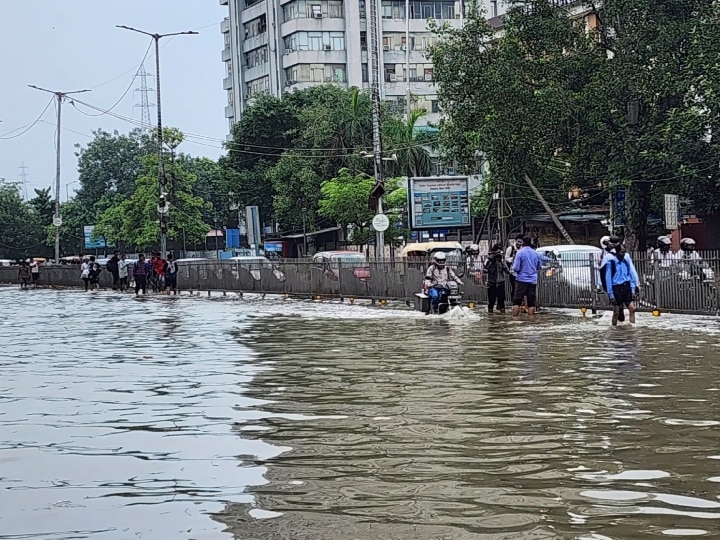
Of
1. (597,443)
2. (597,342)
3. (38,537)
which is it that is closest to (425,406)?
(597,443)

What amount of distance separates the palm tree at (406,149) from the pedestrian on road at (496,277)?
96.9 feet

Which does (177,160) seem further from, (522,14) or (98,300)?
(522,14)

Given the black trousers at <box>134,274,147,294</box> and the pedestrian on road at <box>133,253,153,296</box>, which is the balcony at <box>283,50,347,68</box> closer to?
the pedestrian on road at <box>133,253,153,296</box>

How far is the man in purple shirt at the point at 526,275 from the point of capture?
2284 cm

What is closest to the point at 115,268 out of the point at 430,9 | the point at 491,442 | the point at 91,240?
the point at 91,240

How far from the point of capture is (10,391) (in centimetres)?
1323

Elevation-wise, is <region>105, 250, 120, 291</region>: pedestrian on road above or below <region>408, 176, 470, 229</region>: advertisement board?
below

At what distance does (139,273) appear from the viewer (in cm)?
4319

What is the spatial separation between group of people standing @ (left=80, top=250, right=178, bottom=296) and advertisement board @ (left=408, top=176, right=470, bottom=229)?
10.1 m

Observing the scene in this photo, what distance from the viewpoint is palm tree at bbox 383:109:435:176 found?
55.4 meters

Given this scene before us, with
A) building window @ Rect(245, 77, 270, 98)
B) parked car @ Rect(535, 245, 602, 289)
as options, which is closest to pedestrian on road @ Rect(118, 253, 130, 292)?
parked car @ Rect(535, 245, 602, 289)

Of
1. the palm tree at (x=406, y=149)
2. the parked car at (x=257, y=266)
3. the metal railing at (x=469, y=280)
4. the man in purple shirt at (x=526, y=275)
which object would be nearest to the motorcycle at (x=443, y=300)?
the man in purple shirt at (x=526, y=275)

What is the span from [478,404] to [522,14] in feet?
84.1

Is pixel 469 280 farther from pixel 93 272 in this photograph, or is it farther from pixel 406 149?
pixel 406 149
